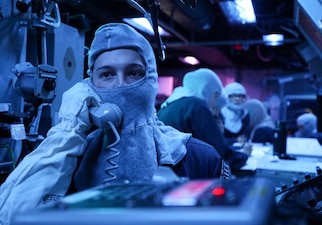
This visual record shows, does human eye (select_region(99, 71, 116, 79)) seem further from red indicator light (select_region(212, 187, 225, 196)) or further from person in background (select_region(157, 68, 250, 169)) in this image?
person in background (select_region(157, 68, 250, 169))

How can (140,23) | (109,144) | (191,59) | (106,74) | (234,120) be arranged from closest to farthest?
(109,144) < (106,74) < (140,23) < (234,120) < (191,59)

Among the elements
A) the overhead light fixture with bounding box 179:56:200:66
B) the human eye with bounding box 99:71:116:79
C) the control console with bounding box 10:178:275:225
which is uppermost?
the overhead light fixture with bounding box 179:56:200:66

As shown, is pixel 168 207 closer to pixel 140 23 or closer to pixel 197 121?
pixel 197 121

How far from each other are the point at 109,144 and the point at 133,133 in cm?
9

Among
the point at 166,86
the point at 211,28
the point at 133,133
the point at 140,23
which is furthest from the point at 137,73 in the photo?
the point at 166,86

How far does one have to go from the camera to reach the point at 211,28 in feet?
19.9

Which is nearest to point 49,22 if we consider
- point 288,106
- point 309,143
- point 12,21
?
point 12,21

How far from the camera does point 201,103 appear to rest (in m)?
2.84

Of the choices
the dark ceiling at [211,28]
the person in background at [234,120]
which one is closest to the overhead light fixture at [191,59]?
the dark ceiling at [211,28]

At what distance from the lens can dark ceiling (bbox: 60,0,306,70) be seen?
2.46 m

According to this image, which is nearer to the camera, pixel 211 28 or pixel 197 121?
pixel 197 121

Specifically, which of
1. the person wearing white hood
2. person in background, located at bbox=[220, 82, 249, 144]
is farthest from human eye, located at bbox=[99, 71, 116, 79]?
person in background, located at bbox=[220, 82, 249, 144]

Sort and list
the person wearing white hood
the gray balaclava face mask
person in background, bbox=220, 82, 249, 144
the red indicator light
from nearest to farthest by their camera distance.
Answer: the red indicator light, the person wearing white hood, the gray balaclava face mask, person in background, bbox=220, 82, 249, 144

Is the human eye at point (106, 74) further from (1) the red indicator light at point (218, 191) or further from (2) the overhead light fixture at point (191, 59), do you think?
(2) the overhead light fixture at point (191, 59)
